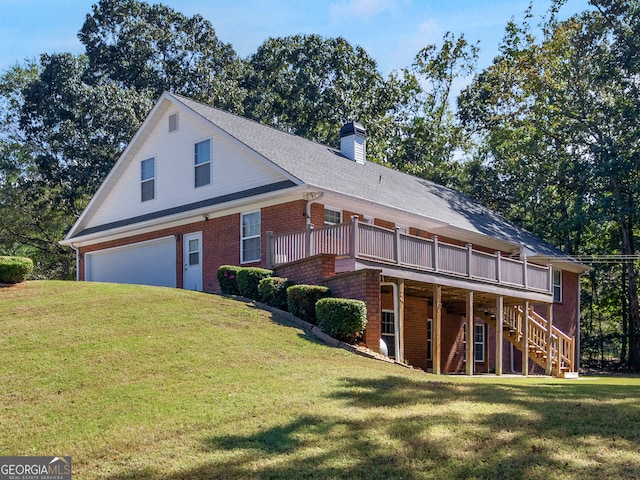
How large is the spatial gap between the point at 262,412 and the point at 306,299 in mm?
7297

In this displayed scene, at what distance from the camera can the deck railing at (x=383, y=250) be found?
753 inches

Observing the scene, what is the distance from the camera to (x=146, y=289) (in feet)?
63.8

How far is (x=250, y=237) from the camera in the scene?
23.1m

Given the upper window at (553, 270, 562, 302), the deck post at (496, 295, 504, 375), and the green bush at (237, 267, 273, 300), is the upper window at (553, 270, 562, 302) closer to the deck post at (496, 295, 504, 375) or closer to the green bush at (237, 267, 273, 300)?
the deck post at (496, 295, 504, 375)

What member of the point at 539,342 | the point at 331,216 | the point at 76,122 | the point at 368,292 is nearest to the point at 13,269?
the point at 331,216

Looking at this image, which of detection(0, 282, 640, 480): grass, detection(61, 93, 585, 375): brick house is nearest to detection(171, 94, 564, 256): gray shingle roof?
detection(61, 93, 585, 375): brick house

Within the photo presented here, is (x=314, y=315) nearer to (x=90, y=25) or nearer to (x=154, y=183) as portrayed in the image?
(x=154, y=183)

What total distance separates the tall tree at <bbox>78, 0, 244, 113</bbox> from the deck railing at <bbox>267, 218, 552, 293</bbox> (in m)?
24.8

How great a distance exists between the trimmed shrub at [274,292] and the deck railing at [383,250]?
0.94m

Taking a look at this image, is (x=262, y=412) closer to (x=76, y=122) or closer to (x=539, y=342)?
(x=539, y=342)

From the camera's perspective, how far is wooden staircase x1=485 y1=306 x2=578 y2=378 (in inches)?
1024

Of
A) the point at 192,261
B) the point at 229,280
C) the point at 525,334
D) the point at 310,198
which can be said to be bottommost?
the point at 525,334

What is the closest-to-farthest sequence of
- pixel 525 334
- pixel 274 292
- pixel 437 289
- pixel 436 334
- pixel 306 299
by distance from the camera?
pixel 306 299 < pixel 274 292 < pixel 436 334 < pixel 437 289 < pixel 525 334

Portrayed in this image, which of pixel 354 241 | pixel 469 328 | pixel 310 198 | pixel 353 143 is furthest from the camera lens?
pixel 353 143
